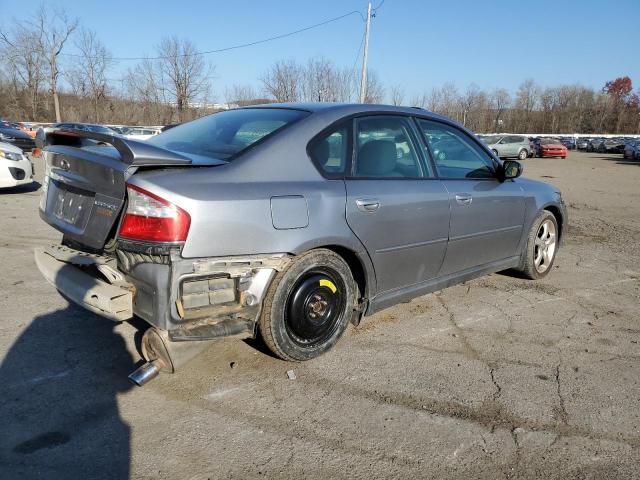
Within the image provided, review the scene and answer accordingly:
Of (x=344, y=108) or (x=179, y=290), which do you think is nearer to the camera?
(x=179, y=290)

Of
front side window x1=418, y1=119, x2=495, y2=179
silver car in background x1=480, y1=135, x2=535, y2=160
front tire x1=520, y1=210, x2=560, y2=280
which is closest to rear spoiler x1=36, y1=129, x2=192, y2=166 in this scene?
front side window x1=418, y1=119, x2=495, y2=179

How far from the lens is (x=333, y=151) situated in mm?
3023

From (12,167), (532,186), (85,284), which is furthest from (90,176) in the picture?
(12,167)

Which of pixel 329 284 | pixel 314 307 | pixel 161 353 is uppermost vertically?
pixel 329 284

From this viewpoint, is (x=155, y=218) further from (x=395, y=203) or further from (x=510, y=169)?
(x=510, y=169)

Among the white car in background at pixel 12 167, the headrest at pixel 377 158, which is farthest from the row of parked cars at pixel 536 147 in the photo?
the headrest at pixel 377 158

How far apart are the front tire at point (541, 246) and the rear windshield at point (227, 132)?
2.86m

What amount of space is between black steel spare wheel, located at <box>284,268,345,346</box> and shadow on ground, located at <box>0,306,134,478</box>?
102cm

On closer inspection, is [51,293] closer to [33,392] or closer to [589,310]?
[33,392]

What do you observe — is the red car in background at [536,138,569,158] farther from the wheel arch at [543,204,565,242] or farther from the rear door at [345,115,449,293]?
the rear door at [345,115,449,293]

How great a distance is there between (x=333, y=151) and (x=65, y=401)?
2105 mm

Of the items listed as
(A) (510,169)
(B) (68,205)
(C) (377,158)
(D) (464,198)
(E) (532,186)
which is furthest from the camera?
(E) (532,186)

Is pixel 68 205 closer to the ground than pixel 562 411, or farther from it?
farther from it

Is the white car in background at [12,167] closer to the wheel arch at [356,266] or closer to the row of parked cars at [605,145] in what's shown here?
the wheel arch at [356,266]
